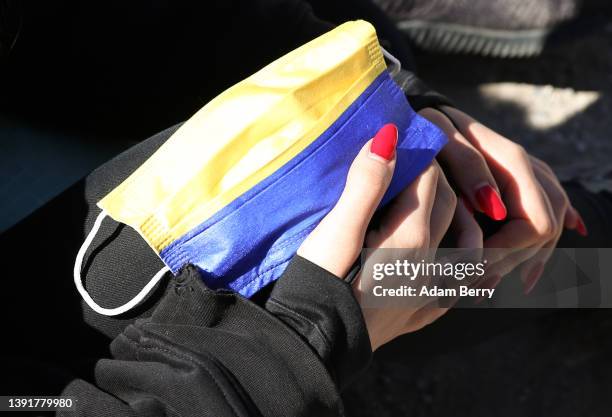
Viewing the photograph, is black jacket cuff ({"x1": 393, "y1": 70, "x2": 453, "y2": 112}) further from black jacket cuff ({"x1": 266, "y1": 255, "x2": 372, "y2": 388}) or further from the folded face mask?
black jacket cuff ({"x1": 266, "y1": 255, "x2": 372, "y2": 388})

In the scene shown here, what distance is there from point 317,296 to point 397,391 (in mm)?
737

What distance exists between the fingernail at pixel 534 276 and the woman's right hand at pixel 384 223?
218 millimetres

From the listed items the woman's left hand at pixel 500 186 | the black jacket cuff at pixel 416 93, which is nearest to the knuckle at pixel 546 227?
the woman's left hand at pixel 500 186

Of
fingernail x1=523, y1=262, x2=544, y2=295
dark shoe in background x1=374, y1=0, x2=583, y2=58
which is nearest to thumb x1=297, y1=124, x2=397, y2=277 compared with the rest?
fingernail x1=523, y1=262, x2=544, y2=295

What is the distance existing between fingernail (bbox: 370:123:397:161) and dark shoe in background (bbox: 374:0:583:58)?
0.86m

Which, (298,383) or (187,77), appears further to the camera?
(187,77)

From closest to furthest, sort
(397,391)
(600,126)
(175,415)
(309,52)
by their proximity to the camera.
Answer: (175,415) < (309,52) < (397,391) < (600,126)

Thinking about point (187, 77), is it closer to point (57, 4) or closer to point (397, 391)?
point (57, 4)

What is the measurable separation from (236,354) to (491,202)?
0.46 m

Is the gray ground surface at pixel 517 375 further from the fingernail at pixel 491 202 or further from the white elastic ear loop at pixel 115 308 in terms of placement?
the white elastic ear loop at pixel 115 308

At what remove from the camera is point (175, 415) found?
0.66 meters

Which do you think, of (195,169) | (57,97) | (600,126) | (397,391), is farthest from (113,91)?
(600,126)

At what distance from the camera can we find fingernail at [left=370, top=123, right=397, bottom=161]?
78cm

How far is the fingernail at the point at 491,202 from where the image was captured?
966mm
